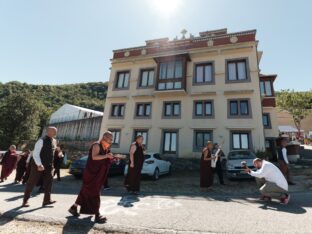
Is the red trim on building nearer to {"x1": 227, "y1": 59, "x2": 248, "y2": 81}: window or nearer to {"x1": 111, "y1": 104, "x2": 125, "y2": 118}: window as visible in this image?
{"x1": 227, "y1": 59, "x2": 248, "y2": 81}: window

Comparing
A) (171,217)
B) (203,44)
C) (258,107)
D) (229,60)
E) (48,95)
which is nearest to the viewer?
(171,217)

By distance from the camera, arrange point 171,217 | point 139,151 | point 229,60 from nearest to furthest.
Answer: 1. point 171,217
2. point 139,151
3. point 229,60

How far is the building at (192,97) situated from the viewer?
57.9 feet

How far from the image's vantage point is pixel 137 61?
22.3m

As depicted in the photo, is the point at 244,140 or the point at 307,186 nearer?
the point at 307,186

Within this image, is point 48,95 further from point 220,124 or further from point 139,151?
point 139,151

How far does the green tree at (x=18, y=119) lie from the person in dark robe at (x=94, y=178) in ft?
108

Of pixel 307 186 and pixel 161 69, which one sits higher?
pixel 161 69

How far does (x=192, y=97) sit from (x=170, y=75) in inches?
118

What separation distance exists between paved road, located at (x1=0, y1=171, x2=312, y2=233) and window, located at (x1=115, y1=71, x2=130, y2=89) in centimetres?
1642

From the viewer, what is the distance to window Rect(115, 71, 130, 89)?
886 inches

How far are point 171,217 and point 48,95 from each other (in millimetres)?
69512

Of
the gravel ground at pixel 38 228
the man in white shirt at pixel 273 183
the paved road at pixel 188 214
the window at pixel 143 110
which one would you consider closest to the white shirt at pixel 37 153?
the paved road at pixel 188 214

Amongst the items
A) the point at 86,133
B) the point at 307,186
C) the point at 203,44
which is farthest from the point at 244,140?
the point at 86,133
